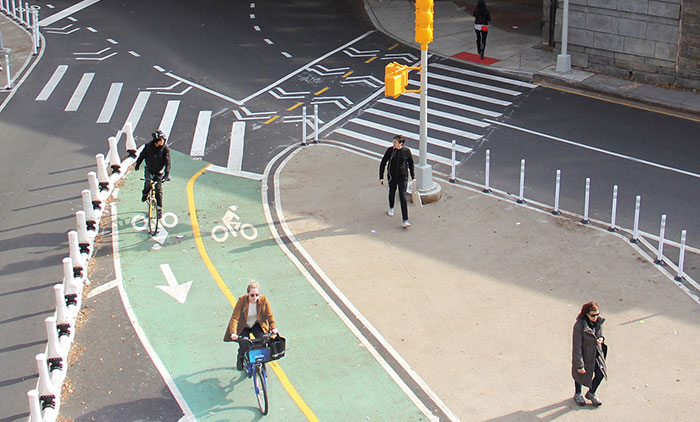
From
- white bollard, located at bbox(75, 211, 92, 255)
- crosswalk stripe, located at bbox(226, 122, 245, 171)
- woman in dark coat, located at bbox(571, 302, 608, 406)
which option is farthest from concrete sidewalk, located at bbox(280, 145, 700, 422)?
white bollard, located at bbox(75, 211, 92, 255)

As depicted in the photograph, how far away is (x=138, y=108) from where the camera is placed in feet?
85.9

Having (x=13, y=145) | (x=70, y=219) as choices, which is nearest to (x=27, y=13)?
Answer: (x=13, y=145)

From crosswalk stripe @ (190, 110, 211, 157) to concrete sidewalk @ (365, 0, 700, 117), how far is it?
943 cm

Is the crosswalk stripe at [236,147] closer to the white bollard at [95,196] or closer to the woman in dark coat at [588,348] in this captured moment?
the white bollard at [95,196]

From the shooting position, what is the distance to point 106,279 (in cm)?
1684

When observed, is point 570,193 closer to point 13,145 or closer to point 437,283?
point 437,283

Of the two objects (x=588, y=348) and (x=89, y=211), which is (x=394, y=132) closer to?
(x=89, y=211)

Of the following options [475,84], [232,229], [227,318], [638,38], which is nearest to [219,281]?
[227,318]

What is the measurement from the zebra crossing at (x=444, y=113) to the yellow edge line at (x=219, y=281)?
15.6 feet

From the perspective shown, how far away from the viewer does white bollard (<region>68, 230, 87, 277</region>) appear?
15.6 metres

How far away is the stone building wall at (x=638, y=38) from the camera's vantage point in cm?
2634

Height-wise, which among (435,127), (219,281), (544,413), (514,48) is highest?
(514,48)

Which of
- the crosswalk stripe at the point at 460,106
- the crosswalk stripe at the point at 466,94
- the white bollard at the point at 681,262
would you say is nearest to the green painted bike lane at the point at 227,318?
the white bollard at the point at 681,262

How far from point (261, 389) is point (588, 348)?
182 inches
